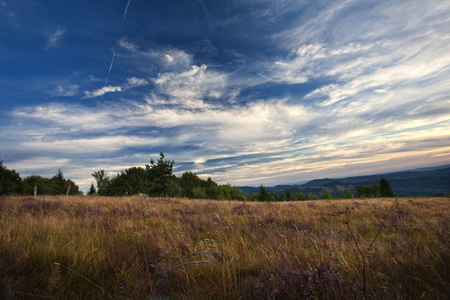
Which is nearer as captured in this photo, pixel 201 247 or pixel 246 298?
pixel 246 298

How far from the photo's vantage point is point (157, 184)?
32.4m

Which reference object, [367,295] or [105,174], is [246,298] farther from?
[105,174]

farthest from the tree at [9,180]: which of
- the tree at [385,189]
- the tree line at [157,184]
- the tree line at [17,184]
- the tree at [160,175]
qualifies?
the tree at [385,189]

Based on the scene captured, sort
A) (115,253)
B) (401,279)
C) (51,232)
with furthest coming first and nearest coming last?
(51,232) → (115,253) → (401,279)

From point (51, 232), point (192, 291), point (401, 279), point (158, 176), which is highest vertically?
point (158, 176)

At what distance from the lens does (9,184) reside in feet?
172

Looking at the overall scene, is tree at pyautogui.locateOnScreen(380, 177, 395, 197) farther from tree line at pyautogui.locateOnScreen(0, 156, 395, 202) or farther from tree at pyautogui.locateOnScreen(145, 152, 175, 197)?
tree at pyautogui.locateOnScreen(145, 152, 175, 197)

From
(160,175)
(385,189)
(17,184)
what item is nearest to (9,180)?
(17,184)

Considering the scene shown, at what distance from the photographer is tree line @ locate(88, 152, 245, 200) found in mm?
33500

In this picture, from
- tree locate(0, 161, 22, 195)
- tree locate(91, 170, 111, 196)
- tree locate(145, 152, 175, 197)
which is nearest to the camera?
tree locate(145, 152, 175, 197)

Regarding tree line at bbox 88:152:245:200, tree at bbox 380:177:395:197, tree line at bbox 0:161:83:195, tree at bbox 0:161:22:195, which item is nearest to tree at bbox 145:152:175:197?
tree line at bbox 88:152:245:200

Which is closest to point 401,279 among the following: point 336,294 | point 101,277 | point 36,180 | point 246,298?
point 336,294

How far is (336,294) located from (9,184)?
8057 cm

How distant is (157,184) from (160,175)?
1.92 meters
